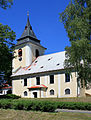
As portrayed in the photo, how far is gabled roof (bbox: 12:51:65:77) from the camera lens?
35.3 metres

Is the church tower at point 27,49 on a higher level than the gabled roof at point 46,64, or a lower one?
higher

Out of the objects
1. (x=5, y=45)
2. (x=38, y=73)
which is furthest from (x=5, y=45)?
(x=38, y=73)

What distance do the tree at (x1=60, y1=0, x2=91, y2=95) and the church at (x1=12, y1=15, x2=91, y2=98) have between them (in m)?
9.44

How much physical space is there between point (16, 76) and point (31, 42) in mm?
9736

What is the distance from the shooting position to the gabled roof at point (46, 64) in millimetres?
35294

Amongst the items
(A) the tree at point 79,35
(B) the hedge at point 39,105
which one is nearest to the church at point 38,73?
(A) the tree at point 79,35

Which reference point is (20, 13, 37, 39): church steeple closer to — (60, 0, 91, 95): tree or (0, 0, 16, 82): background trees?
(0, 0, 16, 82): background trees

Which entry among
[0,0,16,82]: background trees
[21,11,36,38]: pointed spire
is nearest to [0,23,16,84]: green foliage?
[0,0,16,82]: background trees

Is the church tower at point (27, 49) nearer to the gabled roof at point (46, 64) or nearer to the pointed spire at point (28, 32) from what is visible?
the pointed spire at point (28, 32)

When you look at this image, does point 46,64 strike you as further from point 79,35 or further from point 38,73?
point 79,35

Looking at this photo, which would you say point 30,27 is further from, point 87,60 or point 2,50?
point 87,60

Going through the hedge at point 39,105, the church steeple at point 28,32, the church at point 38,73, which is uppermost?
the church steeple at point 28,32

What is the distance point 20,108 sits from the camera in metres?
14.6

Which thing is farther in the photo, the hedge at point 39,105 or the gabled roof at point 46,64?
the gabled roof at point 46,64
